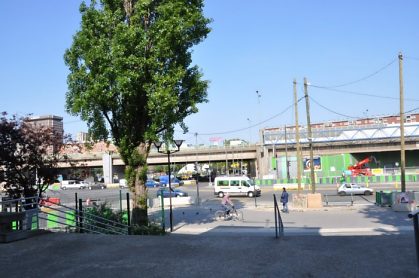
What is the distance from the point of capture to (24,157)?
1836 cm

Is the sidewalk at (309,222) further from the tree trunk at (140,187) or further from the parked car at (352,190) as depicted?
the parked car at (352,190)

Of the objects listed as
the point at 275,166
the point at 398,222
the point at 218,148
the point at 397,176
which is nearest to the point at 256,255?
the point at 398,222

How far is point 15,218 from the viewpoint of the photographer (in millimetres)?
10547

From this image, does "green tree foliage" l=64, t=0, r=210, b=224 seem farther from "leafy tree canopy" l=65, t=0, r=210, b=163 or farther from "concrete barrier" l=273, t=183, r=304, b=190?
"concrete barrier" l=273, t=183, r=304, b=190

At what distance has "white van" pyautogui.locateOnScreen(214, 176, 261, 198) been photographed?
51.4 metres

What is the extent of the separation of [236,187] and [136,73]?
127ft

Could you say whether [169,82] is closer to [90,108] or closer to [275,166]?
[90,108]

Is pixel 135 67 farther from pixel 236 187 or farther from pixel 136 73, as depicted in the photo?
pixel 236 187

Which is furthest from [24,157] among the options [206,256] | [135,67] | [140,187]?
[206,256]

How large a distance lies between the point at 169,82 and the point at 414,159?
3313 inches

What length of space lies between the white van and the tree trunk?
114 ft

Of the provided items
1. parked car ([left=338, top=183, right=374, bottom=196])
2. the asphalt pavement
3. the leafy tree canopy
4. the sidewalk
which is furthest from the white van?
the asphalt pavement

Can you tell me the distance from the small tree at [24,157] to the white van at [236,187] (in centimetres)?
3401

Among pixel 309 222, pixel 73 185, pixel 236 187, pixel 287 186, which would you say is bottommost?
pixel 309 222
